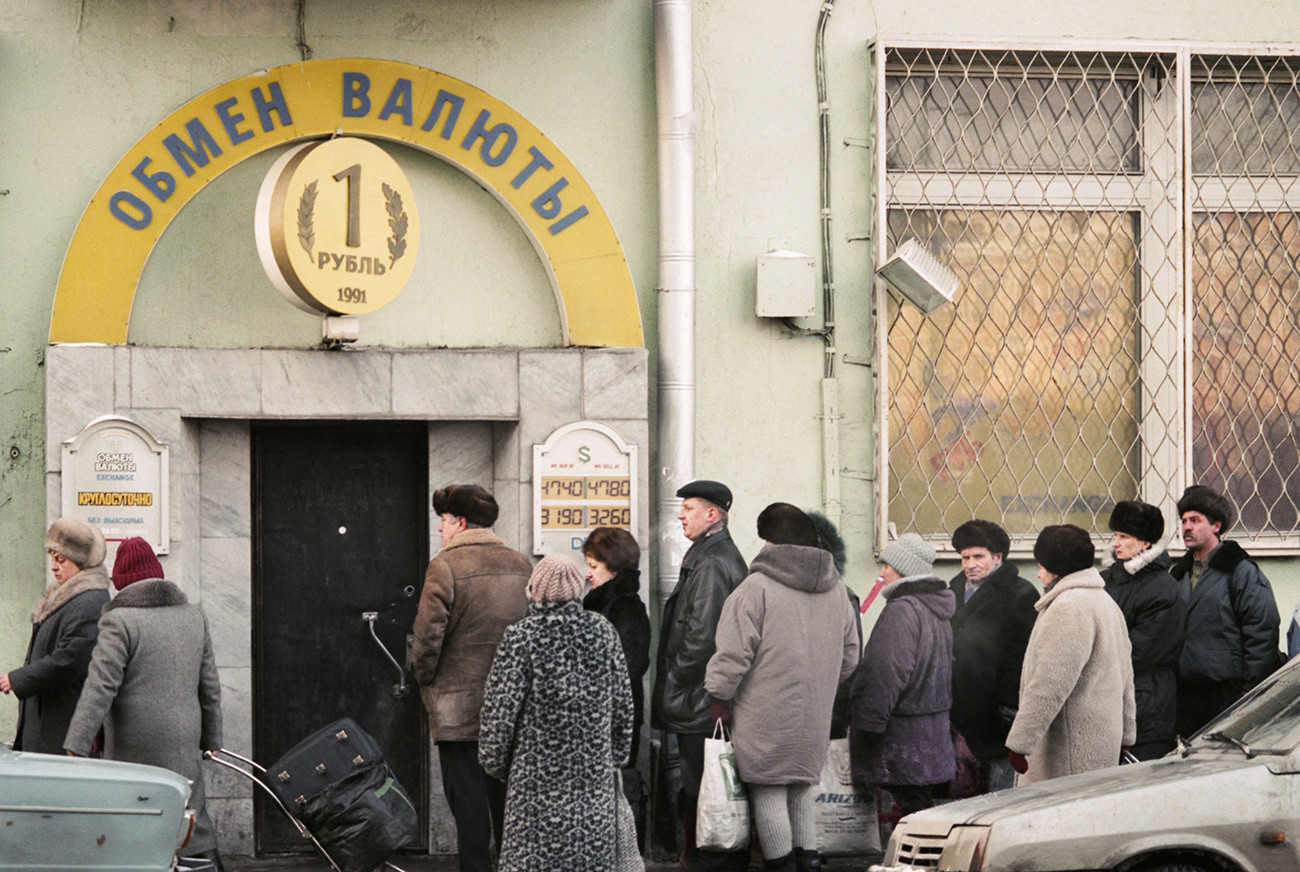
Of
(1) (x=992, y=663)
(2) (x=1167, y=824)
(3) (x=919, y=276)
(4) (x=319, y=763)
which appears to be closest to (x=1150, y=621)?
(1) (x=992, y=663)

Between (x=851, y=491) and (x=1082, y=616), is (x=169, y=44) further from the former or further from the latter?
(x=1082, y=616)

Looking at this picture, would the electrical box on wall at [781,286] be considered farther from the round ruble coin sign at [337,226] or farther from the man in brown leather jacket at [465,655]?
the man in brown leather jacket at [465,655]

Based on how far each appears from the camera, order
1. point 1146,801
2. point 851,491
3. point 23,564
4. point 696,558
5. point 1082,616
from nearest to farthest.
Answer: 1. point 1146,801
2. point 1082,616
3. point 696,558
4. point 23,564
5. point 851,491

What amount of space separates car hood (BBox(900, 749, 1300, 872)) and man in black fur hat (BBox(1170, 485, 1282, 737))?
1993 mm

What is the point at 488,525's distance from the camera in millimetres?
7094

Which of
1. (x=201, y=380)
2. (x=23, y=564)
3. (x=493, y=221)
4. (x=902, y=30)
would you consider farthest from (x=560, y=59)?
(x=23, y=564)

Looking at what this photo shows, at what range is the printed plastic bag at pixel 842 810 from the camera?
7000 mm

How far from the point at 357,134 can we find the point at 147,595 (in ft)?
8.94

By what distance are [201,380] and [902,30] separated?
4142 millimetres

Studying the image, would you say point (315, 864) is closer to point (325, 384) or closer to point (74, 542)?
point (74, 542)

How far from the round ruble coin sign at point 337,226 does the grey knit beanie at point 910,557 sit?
8.84 ft

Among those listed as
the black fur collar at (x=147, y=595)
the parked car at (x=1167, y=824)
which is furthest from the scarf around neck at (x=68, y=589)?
the parked car at (x=1167, y=824)

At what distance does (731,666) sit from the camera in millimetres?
6418

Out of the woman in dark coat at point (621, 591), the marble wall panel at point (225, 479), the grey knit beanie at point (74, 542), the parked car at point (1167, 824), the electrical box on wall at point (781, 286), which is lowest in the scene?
the parked car at point (1167, 824)
